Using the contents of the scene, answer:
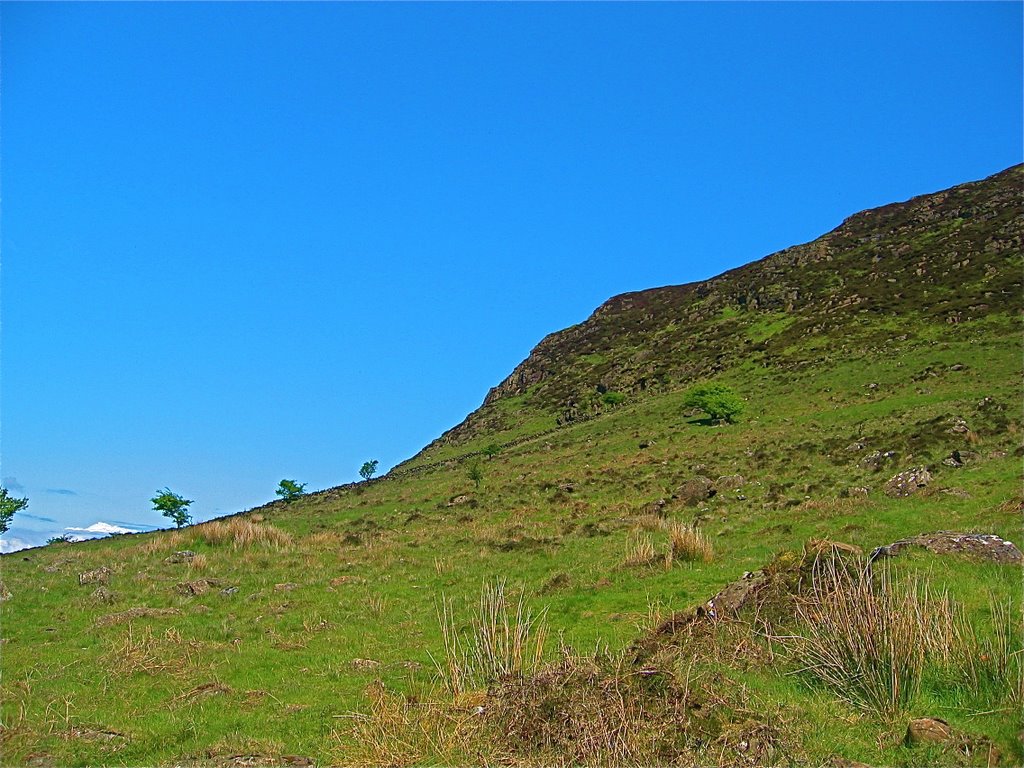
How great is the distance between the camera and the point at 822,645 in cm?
852

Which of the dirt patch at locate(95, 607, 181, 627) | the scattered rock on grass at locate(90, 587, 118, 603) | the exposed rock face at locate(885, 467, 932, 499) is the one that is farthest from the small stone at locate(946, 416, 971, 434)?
the scattered rock on grass at locate(90, 587, 118, 603)

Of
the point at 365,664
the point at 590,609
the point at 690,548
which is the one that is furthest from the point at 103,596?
the point at 690,548

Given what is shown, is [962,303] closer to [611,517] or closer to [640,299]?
[611,517]

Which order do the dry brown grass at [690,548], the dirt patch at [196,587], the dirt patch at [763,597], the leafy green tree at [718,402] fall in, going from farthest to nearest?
the leafy green tree at [718,402], the dirt patch at [196,587], the dry brown grass at [690,548], the dirt patch at [763,597]

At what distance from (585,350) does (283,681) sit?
9776 cm

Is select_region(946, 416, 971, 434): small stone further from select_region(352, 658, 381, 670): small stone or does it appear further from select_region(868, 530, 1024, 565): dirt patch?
select_region(352, 658, 381, 670): small stone

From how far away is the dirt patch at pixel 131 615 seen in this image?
55.9 ft

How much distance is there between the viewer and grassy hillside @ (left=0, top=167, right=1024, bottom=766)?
7.60 m

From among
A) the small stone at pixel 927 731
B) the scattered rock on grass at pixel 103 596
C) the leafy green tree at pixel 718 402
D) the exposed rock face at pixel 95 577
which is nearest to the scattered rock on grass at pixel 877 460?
the leafy green tree at pixel 718 402

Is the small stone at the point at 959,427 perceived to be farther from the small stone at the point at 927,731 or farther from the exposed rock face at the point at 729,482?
the small stone at the point at 927,731

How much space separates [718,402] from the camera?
2163 inches

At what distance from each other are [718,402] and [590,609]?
41683 millimetres

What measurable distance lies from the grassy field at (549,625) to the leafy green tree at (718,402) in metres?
11.4

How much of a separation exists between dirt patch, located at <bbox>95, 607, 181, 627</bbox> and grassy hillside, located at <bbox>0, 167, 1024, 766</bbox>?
0.06 metres
